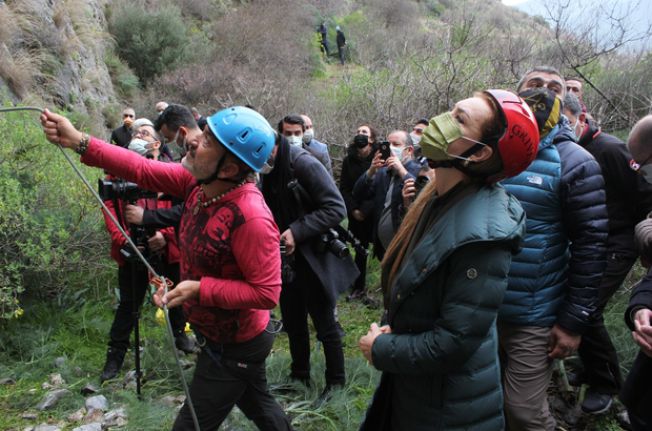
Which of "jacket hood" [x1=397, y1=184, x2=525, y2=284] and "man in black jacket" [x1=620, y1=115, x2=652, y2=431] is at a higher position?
"jacket hood" [x1=397, y1=184, x2=525, y2=284]

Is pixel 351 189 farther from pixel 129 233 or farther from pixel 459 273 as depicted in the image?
pixel 459 273

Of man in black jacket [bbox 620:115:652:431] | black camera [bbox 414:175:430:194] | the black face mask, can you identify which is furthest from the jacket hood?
the black face mask

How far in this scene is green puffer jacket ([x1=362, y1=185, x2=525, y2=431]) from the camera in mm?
1538

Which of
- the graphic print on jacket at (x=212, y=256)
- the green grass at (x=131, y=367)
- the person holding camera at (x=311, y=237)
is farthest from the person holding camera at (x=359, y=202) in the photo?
the graphic print on jacket at (x=212, y=256)

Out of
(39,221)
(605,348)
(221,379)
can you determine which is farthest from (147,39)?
(605,348)

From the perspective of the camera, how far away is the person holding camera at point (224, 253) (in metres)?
2.05

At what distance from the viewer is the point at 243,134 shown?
6.71ft

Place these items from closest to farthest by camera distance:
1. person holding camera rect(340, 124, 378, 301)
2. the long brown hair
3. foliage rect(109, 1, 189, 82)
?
→ the long brown hair, person holding camera rect(340, 124, 378, 301), foliage rect(109, 1, 189, 82)

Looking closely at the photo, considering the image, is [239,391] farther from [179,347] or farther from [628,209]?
[628,209]

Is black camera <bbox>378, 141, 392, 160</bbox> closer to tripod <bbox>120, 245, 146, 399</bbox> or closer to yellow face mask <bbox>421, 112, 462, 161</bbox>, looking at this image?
tripod <bbox>120, 245, 146, 399</bbox>

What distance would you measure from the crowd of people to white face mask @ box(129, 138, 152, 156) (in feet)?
0.04

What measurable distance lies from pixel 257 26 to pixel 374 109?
10.9 m

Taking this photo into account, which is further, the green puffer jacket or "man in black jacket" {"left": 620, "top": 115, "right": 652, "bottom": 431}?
"man in black jacket" {"left": 620, "top": 115, "right": 652, "bottom": 431}

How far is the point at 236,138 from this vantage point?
2035mm
